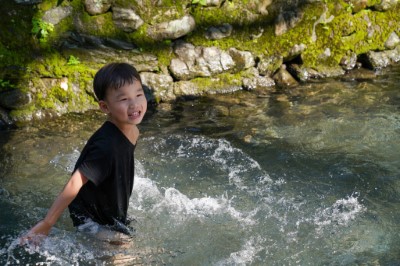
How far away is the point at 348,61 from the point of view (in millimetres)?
8727

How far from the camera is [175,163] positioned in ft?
19.2

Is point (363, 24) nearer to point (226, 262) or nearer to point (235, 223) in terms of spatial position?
point (235, 223)

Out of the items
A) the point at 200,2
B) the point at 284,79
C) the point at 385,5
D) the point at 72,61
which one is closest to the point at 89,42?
the point at 72,61

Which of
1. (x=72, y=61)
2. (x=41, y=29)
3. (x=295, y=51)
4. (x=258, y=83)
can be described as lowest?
(x=258, y=83)

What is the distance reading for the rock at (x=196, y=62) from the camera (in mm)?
7750

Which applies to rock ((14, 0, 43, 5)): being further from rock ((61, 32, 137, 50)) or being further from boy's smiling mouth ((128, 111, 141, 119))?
boy's smiling mouth ((128, 111, 141, 119))

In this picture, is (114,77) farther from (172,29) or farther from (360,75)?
(360,75)

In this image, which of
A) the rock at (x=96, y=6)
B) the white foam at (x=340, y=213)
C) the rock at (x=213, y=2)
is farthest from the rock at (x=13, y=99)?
the white foam at (x=340, y=213)

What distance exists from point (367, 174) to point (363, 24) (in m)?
4.22

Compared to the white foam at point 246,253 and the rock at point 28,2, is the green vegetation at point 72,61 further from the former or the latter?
the white foam at point 246,253

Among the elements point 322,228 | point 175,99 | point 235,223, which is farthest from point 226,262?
point 175,99

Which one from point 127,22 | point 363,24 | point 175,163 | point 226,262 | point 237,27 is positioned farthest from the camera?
point 363,24

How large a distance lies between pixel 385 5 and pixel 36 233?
7343 mm

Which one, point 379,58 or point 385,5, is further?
point 385,5
